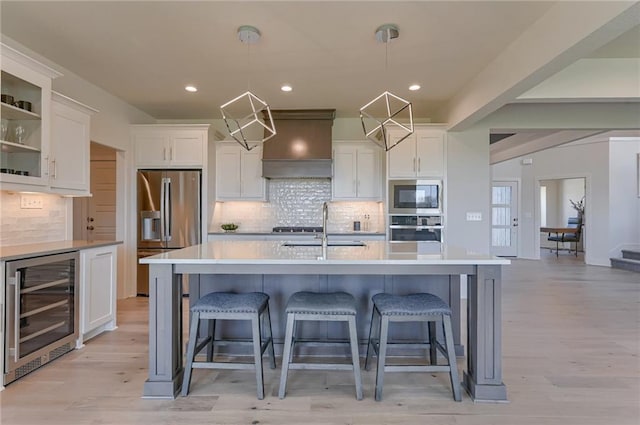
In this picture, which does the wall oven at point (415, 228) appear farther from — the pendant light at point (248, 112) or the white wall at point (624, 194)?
the white wall at point (624, 194)

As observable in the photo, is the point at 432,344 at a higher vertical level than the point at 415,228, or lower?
lower

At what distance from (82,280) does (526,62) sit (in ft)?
13.1

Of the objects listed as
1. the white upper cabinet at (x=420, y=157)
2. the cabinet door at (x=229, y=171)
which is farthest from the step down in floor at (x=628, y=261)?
the cabinet door at (x=229, y=171)

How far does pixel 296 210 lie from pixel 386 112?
1968 millimetres

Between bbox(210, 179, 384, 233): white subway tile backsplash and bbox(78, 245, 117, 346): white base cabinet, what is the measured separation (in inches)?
83.4

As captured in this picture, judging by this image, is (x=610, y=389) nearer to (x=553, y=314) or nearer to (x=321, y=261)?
(x=553, y=314)

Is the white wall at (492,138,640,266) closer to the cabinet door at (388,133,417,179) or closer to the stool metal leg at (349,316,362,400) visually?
the cabinet door at (388,133,417,179)

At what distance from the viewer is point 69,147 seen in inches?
122

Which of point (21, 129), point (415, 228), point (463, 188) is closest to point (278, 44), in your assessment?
point (21, 129)

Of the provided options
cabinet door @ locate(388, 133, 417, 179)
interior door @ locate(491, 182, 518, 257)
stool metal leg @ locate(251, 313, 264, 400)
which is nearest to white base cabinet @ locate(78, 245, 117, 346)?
stool metal leg @ locate(251, 313, 264, 400)

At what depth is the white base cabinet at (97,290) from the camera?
2.91 m

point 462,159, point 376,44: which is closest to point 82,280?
point 376,44

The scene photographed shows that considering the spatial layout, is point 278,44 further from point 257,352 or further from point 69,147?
point 257,352

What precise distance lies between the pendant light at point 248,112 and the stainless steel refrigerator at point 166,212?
1.00 meters
